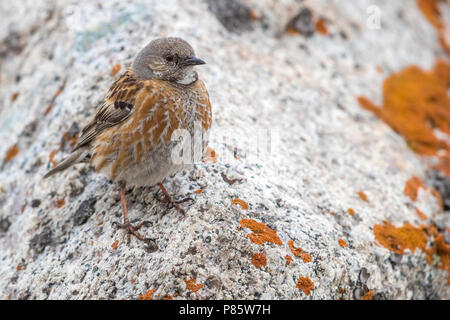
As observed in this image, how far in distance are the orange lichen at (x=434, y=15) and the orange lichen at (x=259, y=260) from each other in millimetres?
5990

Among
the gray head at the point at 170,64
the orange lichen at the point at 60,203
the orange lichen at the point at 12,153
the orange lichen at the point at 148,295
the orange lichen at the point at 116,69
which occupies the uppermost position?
the gray head at the point at 170,64

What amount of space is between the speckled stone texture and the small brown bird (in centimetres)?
32

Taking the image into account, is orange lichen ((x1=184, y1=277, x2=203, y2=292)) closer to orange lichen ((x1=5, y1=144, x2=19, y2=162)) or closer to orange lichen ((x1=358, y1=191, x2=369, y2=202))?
orange lichen ((x1=358, y1=191, x2=369, y2=202))

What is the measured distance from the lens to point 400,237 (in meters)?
4.76

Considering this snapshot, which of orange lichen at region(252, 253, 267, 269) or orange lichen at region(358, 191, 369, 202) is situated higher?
orange lichen at region(252, 253, 267, 269)

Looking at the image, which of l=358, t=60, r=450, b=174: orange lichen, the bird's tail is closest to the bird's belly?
the bird's tail

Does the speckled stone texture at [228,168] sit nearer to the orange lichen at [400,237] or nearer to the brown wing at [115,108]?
the orange lichen at [400,237]

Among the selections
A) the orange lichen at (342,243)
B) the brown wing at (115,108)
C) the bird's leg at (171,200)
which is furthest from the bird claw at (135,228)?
the orange lichen at (342,243)

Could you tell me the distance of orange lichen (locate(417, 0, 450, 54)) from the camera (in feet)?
26.9

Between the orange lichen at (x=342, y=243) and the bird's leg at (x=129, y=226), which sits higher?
the orange lichen at (x=342, y=243)

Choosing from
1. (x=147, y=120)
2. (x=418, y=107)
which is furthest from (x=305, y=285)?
(x=418, y=107)

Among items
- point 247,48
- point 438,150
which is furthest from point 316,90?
point 438,150

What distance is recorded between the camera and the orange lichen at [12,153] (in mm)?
5578

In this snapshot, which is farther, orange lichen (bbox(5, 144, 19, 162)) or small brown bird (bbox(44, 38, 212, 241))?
orange lichen (bbox(5, 144, 19, 162))
